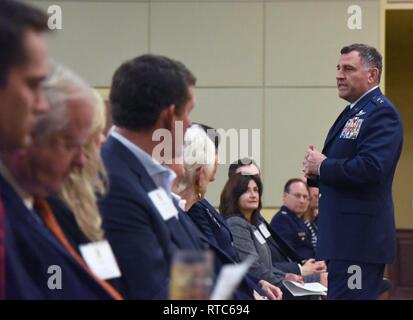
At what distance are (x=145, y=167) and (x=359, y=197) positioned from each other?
2.21 m

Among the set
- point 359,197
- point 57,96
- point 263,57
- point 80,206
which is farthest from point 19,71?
point 263,57

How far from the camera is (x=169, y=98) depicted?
3123 mm

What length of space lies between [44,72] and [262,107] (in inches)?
291

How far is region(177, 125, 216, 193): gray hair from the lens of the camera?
14.9 feet

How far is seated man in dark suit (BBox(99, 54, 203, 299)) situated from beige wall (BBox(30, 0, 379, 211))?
5.83 m

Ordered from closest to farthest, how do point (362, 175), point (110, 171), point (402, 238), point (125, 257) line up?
1. point (125, 257)
2. point (110, 171)
3. point (362, 175)
4. point (402, 238)

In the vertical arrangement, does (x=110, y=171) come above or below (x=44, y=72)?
below

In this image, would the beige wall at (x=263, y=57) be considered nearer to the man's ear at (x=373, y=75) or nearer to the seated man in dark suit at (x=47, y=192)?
the man's ear at (x=373, y=75)

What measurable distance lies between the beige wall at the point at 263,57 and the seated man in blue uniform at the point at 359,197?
12.8 ft

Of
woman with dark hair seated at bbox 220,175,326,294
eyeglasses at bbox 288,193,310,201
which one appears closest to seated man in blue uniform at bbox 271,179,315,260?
eyeglasses at bbox 288,193,310,201

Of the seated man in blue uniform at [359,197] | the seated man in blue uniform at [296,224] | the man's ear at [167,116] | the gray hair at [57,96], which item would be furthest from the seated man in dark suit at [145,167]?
the seated man in blue uniform at [296,224]

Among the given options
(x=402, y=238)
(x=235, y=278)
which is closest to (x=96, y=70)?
(x=402, y=238)

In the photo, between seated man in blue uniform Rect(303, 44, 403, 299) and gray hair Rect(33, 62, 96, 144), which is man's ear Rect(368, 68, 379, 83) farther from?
gray hair Rect(33, 62, 96, 144)

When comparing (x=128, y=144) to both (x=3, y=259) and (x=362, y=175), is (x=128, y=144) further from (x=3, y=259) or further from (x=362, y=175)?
(x=362, y=175)
